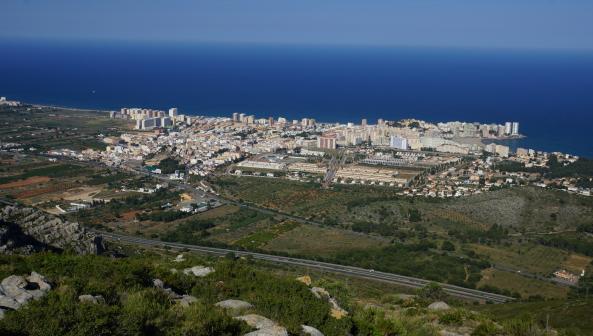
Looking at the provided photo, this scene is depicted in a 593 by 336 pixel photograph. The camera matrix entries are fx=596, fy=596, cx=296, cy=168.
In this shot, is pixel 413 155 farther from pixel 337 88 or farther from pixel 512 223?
pixel 337 88

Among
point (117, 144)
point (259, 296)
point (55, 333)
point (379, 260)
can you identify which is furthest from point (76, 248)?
point (117, 144)

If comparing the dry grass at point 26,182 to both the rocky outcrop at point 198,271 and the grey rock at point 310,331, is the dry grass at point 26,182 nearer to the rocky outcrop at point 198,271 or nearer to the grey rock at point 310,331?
the rocky outcrop at point 198,271

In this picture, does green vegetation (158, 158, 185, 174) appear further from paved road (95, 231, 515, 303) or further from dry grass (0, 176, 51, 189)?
paved road (95, 231, 515, 303)

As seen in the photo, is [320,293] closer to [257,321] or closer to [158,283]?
[158,283]

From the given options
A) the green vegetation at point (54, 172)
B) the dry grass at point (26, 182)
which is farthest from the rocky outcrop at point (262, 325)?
the green vegetation at point (54, 172)

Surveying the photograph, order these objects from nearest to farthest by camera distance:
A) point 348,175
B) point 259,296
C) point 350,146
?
point 259,296 → point 348,175 → point 350,146

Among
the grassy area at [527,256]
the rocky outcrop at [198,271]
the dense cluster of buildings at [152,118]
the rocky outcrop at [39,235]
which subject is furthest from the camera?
the dense cluster of buildings at [152,118]
